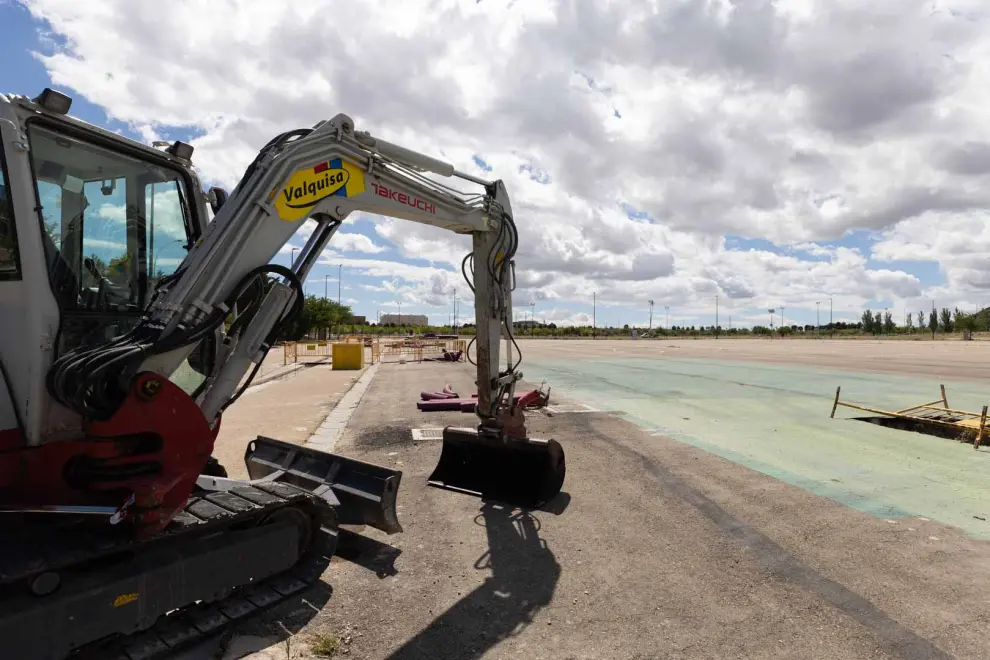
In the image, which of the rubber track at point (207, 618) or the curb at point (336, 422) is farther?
the curb at point (336, 422)

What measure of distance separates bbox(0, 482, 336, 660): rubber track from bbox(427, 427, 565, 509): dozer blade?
226 cm

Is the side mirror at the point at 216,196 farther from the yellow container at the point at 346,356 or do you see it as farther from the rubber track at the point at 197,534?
the yellow container at the point at 346,356

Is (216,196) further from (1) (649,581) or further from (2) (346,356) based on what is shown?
(2) (346,356)

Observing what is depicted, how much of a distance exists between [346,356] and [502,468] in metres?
20.5

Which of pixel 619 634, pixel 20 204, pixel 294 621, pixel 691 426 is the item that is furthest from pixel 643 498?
pixel 20 204

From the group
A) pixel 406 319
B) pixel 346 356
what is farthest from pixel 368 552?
pixel 406 319

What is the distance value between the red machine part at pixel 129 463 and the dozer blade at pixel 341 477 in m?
1.75

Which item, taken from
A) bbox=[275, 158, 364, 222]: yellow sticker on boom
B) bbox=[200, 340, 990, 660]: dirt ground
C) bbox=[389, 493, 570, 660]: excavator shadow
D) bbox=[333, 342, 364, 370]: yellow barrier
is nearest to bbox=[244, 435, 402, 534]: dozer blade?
bbox=[200, 340, 990, 660]: dirt ground

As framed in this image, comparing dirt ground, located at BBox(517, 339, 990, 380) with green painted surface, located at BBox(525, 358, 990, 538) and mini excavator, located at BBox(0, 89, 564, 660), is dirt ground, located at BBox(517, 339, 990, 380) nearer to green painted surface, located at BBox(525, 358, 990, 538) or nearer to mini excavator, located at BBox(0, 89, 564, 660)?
green painted surface, located at BBox(525, 358, 990, 538)

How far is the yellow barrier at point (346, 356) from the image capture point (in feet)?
85.0

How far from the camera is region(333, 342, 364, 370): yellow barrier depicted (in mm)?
25922

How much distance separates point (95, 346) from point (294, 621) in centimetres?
222

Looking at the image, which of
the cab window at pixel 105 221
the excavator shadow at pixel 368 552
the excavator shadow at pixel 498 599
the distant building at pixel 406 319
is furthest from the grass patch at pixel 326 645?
the distant building at pixel 406 319

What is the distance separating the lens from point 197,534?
3.88m
